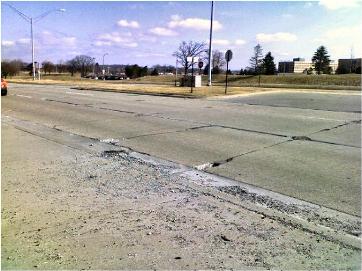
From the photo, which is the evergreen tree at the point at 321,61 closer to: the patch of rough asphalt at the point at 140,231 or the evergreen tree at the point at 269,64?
the evergreen tree at the point at 269,64

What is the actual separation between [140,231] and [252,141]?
5.73 m

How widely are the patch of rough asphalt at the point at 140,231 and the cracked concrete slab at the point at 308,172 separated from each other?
3.94 feet

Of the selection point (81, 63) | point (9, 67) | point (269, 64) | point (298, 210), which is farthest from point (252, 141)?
point (81, 63)

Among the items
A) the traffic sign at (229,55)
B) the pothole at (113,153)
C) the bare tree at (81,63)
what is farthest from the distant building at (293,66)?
the pothole at (113,153)

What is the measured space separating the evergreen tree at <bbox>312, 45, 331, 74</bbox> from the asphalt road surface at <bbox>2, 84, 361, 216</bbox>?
67.7 meters

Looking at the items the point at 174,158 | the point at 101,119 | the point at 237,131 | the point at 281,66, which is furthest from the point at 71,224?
the point at 281,66

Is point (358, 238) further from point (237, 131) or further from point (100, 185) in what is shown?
point (237, 131)

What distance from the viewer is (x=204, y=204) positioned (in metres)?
5.12

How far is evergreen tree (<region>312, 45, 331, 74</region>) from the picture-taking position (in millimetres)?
80312

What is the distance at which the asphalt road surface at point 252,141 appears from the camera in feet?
20.6

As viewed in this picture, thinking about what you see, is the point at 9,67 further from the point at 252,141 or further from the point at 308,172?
the point at 308,172

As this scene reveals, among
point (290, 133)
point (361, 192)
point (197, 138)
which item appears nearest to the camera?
point (361, 192)

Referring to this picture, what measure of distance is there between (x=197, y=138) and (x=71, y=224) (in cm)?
573

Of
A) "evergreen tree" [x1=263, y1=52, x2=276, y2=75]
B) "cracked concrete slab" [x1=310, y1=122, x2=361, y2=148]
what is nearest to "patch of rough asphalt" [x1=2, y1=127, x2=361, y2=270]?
"cracked concrete slab" [x1=310, y1=122, x2=361, y2=148]
